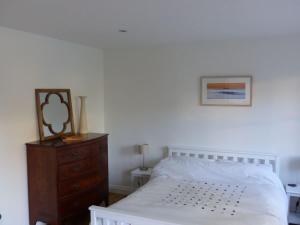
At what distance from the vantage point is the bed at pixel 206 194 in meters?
2.42

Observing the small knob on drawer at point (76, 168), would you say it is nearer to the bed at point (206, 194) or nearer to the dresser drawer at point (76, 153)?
the dresser drawer at point (76, 153)

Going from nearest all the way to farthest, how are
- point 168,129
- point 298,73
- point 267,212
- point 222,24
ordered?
point 267,212 < point 222,24 < point 298,73 < point 168,129

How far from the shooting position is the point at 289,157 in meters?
3.77

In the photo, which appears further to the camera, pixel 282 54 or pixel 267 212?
pixel 282 54

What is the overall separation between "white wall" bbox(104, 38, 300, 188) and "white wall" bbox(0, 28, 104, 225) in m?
1.09

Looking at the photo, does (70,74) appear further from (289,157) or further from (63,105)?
(289,157)

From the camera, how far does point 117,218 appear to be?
2.31m

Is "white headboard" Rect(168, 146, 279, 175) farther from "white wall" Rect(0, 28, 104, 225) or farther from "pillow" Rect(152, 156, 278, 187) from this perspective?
"white wall" Rect(0, 28, 104, 225)

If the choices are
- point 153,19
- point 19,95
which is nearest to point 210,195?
point 153,19

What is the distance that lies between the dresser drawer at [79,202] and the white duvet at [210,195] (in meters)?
0.79

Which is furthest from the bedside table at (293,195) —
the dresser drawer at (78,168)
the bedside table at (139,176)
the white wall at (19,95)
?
the white wall at (19,95)

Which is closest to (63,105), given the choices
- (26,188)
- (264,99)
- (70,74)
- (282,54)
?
(70,74)

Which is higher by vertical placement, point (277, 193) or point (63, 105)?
point (63, 105)

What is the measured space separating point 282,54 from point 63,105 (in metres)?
2.89
